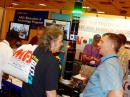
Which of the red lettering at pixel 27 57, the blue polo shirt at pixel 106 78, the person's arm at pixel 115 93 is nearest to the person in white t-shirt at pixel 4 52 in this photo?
the red lettering at pixel 27 57

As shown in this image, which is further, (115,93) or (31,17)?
(31,17)

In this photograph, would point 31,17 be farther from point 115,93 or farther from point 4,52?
point 115,93

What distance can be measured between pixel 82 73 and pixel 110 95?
186cm

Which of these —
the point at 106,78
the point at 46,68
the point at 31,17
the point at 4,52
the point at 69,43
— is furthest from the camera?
the point at 31,17

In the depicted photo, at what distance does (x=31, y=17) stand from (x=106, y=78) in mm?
8209

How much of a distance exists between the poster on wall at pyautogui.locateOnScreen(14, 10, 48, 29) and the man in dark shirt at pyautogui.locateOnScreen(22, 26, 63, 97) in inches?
297

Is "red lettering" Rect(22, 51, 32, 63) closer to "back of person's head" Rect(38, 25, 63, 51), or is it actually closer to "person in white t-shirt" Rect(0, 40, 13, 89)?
"back of person's head" Rect(38, 25, 63, 51)

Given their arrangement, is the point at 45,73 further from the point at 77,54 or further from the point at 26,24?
the point at 26,24

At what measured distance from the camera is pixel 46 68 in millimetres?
2234

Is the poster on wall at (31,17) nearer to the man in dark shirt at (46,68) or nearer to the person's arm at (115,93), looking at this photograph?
the man in dark shirt at (46,68)

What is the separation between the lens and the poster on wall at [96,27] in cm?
864

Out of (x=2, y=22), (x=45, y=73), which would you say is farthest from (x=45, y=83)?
(x=2, y=22)

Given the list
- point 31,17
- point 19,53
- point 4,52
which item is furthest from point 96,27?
point 19,53

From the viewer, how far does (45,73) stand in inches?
88.4
